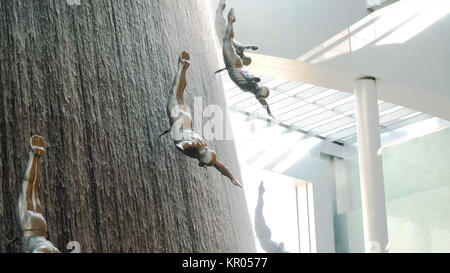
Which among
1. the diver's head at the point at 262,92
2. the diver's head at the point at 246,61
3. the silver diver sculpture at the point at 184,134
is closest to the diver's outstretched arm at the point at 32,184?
the silver diver sculpture at the point at 184,134

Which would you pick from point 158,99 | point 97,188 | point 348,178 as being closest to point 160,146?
point 158,99

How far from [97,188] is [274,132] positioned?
15.0 feet

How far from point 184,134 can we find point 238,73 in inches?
29.2

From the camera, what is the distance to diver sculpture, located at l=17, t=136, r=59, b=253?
176cm

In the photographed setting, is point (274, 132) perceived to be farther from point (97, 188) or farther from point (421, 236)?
point (97, 188)

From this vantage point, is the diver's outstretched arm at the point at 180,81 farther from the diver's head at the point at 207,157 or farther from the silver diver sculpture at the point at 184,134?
the diver's head at the point at 207,157

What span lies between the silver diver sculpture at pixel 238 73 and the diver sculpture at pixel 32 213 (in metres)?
1.27

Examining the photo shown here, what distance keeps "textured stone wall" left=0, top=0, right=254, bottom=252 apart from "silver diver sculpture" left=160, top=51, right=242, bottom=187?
0.19 meters

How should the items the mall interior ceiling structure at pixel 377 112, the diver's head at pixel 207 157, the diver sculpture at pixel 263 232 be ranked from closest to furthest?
1. the diver's head at pixel 207 157
2. the diver sculpture at pixel 263 232
3. the mall interior ceiling structure at pixel 377 112

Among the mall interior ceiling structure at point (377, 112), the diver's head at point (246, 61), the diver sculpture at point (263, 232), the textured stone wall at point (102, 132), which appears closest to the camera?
the textured stone wall at point (102, 132)

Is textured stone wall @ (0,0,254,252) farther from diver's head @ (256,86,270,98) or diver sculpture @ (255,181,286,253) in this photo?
diver's head @ (256,86,270,98)

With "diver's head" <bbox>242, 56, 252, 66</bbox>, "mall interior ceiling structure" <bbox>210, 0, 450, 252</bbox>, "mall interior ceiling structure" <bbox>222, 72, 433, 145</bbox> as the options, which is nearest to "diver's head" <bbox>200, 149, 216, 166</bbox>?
"diver's head" <bbox>242, 56, 252, 66</bbox>

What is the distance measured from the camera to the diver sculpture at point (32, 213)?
5.78 feet

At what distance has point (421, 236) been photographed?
566 centimetres
